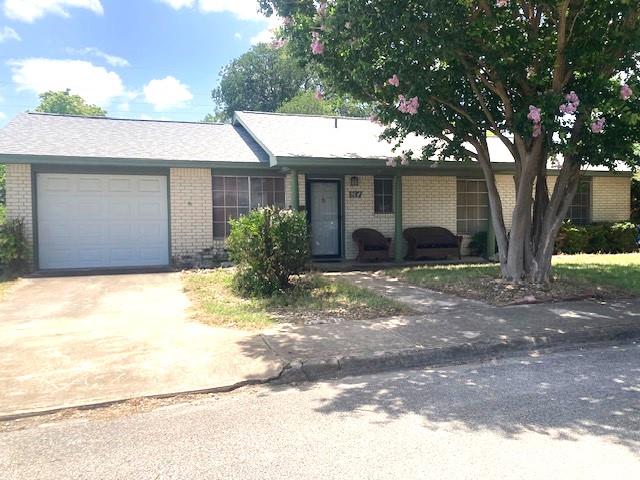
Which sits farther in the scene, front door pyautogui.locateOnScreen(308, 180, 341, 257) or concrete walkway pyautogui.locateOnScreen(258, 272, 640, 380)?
front door pyautogui.locateOnScreen(308, 180, 341, 257)

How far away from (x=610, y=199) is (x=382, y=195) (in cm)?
816

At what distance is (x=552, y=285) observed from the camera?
9.74 m

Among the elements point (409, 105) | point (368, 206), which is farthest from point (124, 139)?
point (409, 105)

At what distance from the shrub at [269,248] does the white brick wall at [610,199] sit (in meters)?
12.2

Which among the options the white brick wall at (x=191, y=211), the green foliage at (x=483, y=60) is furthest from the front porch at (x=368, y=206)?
the green foliage at (x=483, y=60)

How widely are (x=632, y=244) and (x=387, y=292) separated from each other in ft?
36.7

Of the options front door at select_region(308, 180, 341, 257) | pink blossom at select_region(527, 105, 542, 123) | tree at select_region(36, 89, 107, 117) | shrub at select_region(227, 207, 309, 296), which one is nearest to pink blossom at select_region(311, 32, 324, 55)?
shrub at select_region(227, 207, 309, 296)

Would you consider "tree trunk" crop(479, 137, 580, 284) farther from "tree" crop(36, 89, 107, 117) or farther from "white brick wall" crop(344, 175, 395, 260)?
"tree" crop(36, 89, 107, 117)

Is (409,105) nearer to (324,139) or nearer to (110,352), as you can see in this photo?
(110,352)

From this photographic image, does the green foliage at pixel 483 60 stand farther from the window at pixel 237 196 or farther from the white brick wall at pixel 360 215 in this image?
the white brick wall at pixel 360 215

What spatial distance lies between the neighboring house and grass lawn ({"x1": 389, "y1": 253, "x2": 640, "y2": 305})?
2589mm

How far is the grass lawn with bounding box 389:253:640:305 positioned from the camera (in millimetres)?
9133

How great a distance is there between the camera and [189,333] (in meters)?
6.74

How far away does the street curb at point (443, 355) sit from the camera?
17.8 ft
